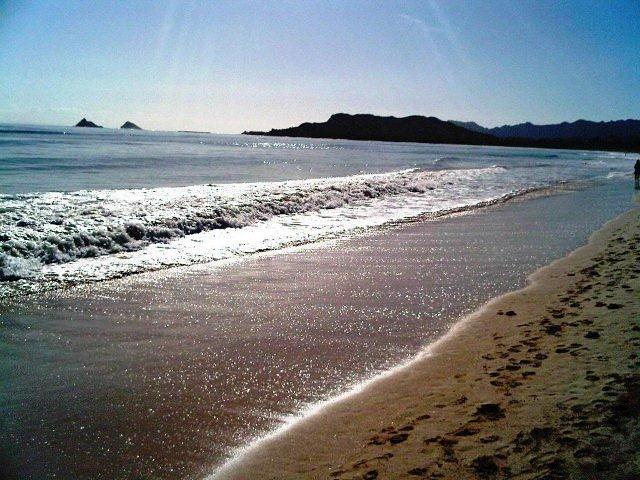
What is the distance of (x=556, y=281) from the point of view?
30.7ft

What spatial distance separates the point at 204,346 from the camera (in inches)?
256

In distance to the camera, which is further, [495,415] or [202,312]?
[202,312]

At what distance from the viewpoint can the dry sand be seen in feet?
11.4

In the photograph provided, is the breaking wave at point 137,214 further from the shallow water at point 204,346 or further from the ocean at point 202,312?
the shallow water at point 204,346

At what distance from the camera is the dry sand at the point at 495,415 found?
137 inches

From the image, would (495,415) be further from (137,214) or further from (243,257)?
(137,214)

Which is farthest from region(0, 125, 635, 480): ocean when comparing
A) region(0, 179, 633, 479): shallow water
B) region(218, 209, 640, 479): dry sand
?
region(218, 209, 640, 479): dry sand

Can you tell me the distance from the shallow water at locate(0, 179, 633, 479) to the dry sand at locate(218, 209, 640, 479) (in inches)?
17.6

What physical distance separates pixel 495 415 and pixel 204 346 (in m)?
3.73

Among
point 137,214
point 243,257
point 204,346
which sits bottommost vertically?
point 204,346

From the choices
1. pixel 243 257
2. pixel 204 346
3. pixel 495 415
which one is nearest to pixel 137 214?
pixel 243 257

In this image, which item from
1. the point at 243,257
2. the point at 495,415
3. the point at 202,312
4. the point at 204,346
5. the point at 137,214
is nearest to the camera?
the point at 495,415

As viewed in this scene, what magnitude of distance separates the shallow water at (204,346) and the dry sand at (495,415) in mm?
446

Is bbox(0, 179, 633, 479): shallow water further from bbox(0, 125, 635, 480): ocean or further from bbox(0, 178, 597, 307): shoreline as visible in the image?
bbox(0, 178, 597, 307): shoreline
